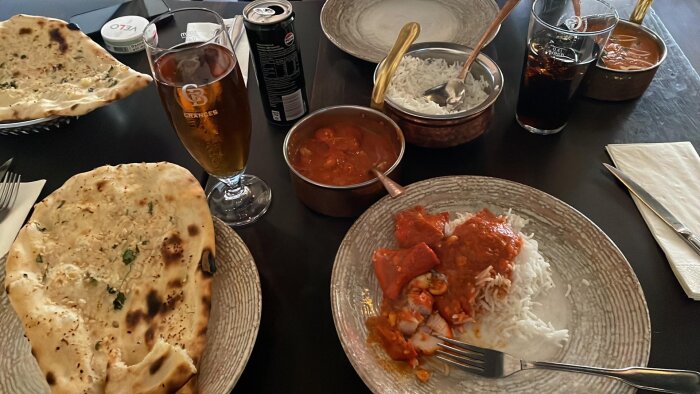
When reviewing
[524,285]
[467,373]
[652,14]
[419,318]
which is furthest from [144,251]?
[652,14]

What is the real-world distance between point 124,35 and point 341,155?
944mm

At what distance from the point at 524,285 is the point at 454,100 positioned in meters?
0.54

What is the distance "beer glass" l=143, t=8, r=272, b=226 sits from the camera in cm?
99

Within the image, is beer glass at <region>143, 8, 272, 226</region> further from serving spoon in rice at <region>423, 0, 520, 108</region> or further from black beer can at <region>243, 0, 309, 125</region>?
serving spoon in rice at <region>423, 0, 520, 108</region>

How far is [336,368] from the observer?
0.92 m

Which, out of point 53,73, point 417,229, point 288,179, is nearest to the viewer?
point 417,229

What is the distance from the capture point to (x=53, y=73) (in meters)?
1.45

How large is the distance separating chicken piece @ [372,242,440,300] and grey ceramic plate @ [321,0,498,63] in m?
0.76

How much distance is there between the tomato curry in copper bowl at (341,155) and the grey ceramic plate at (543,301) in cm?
7

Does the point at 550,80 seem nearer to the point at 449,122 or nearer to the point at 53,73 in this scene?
the point at 449,122

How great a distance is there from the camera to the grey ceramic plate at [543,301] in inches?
33.4

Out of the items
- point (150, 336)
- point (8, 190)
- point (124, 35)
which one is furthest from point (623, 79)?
point (8, 190)

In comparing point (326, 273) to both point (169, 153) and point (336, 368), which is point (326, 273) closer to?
point (336, 368)

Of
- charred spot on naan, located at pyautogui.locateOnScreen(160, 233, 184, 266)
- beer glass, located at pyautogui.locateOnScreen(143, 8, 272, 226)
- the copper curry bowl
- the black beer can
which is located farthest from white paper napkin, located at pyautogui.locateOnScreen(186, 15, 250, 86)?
the copper curry bowl
